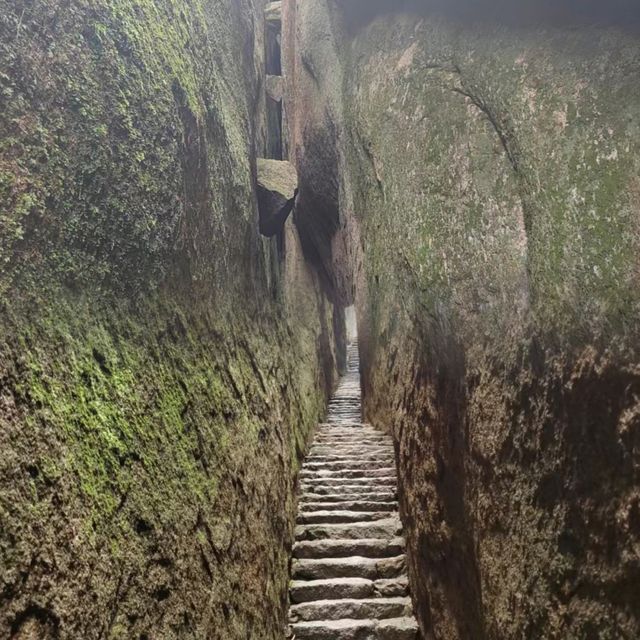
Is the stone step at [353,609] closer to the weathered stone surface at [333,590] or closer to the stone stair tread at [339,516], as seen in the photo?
the weathered stone surface at [333,590]

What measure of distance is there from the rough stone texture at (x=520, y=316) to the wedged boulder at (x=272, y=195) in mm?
2063

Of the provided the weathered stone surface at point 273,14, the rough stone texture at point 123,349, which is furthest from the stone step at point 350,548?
the weathered stone surface at point 273,14

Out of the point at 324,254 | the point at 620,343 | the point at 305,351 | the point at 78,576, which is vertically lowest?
the point at 305,351

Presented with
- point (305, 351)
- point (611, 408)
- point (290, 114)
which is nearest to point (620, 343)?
point (611, 408)

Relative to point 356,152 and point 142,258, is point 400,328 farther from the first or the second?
point 142,258

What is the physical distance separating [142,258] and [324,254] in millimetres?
8255

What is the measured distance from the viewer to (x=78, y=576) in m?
1.52

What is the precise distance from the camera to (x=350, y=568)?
437cm

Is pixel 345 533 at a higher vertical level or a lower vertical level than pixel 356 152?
lower

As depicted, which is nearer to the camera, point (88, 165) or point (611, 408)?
point (611, 408)

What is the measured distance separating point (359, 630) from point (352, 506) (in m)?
1.32

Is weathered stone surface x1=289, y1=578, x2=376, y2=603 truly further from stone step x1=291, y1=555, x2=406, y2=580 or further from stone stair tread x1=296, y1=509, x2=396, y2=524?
stone stair tread x1=296, y1=509, x2=396, y2=524

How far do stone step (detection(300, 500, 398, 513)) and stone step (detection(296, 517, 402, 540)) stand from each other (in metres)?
0.18

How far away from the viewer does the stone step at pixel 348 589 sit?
4.15m
